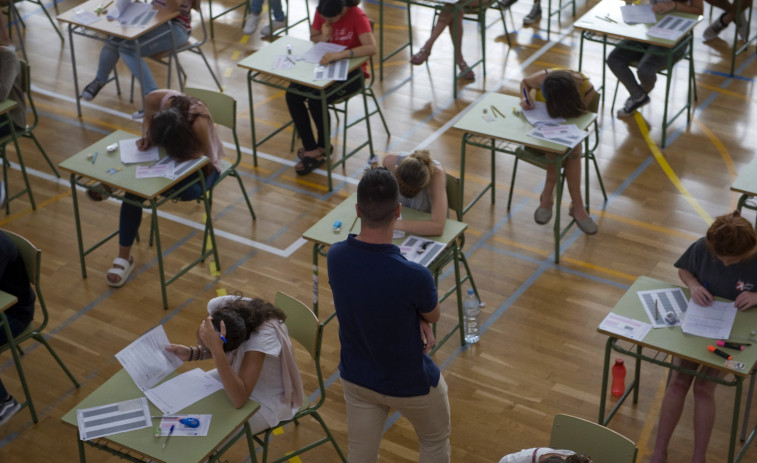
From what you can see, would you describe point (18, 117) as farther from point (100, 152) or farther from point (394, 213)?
point (394, 213)

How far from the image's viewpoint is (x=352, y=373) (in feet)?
12.3

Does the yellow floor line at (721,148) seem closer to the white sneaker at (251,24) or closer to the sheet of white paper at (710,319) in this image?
the sheet of white paper at (710,319)

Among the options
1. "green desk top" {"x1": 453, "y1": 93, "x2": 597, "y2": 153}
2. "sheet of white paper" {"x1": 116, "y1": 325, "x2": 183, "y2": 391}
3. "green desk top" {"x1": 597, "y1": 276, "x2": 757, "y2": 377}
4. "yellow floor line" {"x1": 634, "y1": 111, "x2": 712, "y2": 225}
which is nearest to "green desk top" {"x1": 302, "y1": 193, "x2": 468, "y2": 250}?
"green desk top" {"x1": 453, "y1": 93, "x2": 597, "y2": 153}

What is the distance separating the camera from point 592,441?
371cm

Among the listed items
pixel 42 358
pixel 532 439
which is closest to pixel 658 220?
pixel 532 439

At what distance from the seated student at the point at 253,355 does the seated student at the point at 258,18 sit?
575 cm

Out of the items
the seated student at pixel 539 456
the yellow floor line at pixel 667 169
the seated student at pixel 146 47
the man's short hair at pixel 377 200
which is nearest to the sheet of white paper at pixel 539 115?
the yellow floor line at pixel 667 169

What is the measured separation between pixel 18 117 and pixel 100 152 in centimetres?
126

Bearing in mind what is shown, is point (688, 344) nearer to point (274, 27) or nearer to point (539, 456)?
point (539, 456)

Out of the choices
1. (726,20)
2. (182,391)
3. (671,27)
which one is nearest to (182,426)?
(182,391)

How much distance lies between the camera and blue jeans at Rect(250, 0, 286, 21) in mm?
9477

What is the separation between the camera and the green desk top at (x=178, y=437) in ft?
12.4

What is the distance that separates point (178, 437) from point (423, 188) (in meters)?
2.09

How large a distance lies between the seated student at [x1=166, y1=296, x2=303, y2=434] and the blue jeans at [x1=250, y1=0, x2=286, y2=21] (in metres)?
5.80
